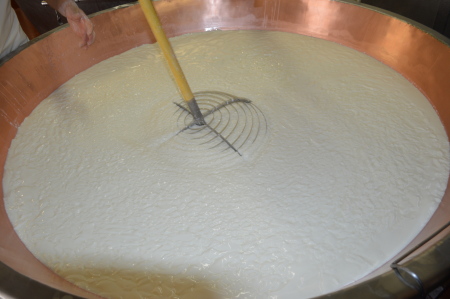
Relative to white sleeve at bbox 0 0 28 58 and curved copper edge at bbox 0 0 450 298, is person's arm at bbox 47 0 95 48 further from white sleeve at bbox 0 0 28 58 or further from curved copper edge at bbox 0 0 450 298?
white sleeve at bbox 0 0 28 58

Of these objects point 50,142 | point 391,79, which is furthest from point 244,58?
point 50,142

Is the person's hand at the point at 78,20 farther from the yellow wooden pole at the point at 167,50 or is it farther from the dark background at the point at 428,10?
the dark background at the point at 428,10

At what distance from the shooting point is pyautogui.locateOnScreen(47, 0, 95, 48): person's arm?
1.64 m

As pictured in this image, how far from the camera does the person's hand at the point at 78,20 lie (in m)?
1.64

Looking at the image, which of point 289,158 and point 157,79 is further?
point 157,79

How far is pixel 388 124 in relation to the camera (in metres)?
1.36

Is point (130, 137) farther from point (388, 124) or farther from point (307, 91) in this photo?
point (388, 124)

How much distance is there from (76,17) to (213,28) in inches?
30.2

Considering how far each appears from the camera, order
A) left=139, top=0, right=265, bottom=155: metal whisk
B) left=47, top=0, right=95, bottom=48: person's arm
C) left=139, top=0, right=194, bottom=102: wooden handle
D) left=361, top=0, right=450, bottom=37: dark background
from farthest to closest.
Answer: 1. left=361, top=0, right=450, bottom=37: dark background
2. left=47, top=0, right=95, bottom=48: person's arm
3. left=139, top=0, right=265, bottom=155: metal whisk
4. left=139, top=0, right=194, bottom=102: wooden handle

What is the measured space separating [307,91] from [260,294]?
0.95 m

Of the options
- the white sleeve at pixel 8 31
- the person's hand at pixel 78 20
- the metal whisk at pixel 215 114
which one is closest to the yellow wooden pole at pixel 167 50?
the metal whisk at pixel 215 114

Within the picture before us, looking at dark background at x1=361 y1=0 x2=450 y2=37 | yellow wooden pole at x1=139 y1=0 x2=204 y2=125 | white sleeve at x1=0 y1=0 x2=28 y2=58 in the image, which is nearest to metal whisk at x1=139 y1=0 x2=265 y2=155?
yellow wooden pole at x1=139 y1=0 x2=204 y2=125

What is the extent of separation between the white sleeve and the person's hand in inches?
10.7

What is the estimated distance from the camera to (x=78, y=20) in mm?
1671
